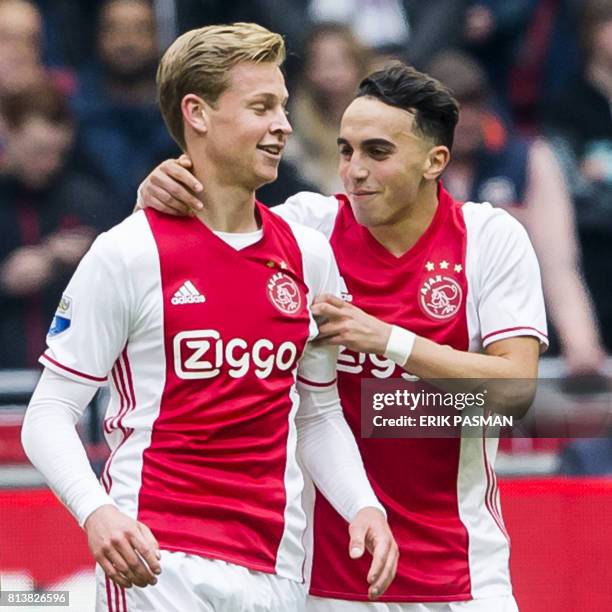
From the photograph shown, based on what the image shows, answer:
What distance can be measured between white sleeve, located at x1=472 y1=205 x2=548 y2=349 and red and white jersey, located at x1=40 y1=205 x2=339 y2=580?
646 mm

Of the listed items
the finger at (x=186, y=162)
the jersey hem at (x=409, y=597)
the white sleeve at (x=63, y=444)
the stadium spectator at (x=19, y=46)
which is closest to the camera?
the white sleeve at (x=63, y=444)

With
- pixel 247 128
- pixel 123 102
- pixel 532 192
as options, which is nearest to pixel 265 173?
pixel 247 128

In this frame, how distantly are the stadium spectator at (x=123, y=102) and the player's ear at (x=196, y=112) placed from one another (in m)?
3.22

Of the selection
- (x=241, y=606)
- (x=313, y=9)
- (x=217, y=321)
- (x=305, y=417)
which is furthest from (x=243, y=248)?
(x=313, y=9)

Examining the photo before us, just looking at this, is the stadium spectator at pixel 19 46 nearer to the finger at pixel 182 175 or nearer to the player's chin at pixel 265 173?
the finger at pixel 182 175

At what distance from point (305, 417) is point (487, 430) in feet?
1.78

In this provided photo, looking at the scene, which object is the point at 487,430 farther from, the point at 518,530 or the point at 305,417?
the point at 518,530

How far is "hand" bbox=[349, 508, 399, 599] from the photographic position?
3324mm

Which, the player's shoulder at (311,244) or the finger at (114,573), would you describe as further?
the player's shoulder at (311,244)

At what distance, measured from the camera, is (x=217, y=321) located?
3.33m

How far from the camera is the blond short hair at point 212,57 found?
3.42 m

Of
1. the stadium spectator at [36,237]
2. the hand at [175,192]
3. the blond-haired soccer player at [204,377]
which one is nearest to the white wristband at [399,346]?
the blond-haired soccer player at [204,377]

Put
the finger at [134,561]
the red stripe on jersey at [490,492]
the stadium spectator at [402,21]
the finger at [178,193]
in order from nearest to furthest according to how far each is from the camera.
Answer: the finger at [134,561] → the finger at [178,193] → the red stripe on jersey at [490,492] → the stadium spectator at [402,21]

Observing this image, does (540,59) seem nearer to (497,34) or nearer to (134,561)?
(497,34)
